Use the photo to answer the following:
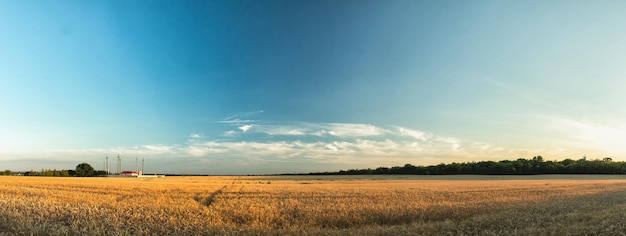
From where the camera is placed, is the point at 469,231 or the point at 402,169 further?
the point at 402,169

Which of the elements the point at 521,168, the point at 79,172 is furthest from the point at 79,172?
the point at 521,168

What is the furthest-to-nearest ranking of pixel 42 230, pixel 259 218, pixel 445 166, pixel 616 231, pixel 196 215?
pixel 445 166, pixel 259 218, pixel 196 215, pixel 616 231, pixel 42 230

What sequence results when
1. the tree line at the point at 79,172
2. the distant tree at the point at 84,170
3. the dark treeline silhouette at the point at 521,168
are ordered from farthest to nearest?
1. the distant tree at the point at 84,170
2. the tree line at the point at 79,172
3. the dark treeline silhouette at the point at 521,168

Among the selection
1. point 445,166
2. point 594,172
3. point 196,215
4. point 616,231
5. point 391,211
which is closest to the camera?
point 616,231

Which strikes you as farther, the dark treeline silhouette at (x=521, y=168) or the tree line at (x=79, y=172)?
the tree line at (x=79, y=172)

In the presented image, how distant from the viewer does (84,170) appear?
147000 millimetres

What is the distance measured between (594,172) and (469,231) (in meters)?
123

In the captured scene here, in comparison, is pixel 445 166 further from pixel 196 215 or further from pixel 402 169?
pixel 196 215

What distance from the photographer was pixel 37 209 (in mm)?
14250

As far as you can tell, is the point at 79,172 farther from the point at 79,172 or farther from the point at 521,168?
the point at 521,168

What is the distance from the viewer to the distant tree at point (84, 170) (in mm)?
144125

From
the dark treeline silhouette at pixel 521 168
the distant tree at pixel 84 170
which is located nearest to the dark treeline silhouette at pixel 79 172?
the distant tree at pixel 84 170

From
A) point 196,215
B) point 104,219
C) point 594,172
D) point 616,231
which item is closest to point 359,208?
point 196,215

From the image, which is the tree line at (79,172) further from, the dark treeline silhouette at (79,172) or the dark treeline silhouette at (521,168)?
the dark treeline silhouette at (521,168)
